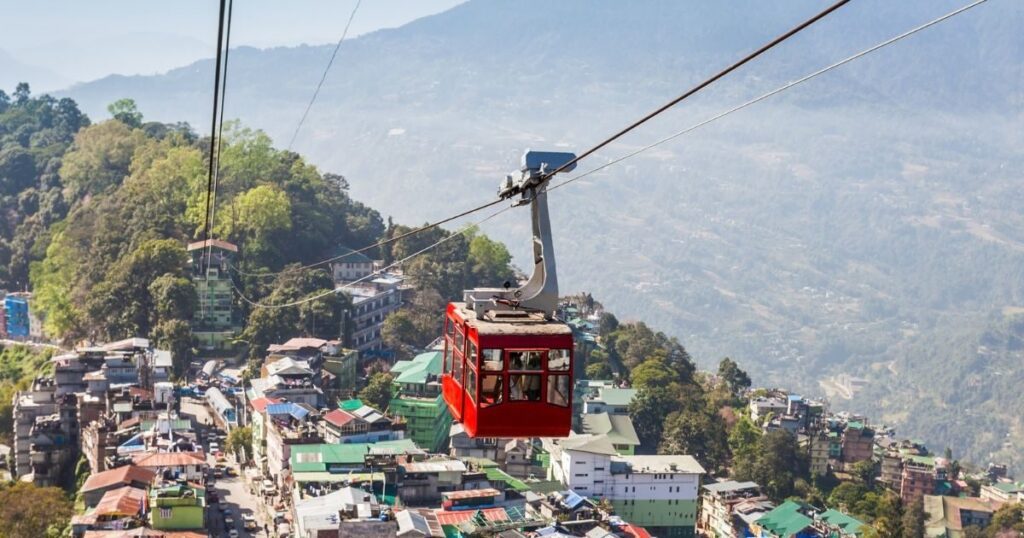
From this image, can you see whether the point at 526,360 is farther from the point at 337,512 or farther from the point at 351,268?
the point at 351,268

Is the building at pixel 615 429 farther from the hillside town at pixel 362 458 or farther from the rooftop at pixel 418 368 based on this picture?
the rooftop at pixel 418 368

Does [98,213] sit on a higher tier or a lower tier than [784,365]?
higher

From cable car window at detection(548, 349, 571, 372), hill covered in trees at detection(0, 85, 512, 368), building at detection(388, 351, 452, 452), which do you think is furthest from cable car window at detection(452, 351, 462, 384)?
hill covered in trees at detection(0, 85, 512, 368)

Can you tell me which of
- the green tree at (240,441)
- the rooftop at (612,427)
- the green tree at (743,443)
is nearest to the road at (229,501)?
the green tree at (240,441)

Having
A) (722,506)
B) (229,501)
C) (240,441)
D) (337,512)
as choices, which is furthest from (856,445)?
(337,512)

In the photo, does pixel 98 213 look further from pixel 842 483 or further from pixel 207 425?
pixel 842 483

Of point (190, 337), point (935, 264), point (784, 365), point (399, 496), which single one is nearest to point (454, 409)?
point (399, 496)
